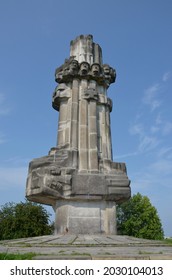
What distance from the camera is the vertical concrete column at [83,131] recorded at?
1069 cm

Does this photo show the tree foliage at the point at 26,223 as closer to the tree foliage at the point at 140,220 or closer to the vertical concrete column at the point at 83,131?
the tree foliage at the point at 140,220

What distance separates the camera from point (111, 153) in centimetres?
1170

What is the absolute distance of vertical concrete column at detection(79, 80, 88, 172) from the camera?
35.1 feet

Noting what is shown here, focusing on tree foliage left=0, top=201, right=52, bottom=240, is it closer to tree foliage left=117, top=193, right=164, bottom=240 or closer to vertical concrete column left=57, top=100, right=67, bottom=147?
tree foliage left=117, top=193, right=164, bottom=240

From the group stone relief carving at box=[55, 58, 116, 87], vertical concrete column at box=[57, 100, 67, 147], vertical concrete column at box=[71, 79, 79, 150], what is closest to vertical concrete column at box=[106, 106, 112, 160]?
vertical concrete column at box=[71, 79, 79, 150]

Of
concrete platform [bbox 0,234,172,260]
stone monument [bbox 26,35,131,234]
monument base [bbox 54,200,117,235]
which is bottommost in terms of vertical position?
concrete platform [bbox 0,234,172,260]

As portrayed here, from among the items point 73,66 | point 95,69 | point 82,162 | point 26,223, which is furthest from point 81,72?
point 26,223

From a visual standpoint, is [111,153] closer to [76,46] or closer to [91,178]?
[91,178]

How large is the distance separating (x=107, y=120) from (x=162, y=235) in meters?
33.5

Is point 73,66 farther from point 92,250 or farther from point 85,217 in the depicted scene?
point 92,250

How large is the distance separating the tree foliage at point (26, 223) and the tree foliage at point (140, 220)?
13.8 metres

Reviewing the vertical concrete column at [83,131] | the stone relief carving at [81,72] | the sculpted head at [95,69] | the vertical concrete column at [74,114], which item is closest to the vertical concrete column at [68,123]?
the vertical concrete column at [74,114]

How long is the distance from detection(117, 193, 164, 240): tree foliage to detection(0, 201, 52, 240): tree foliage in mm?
13754
